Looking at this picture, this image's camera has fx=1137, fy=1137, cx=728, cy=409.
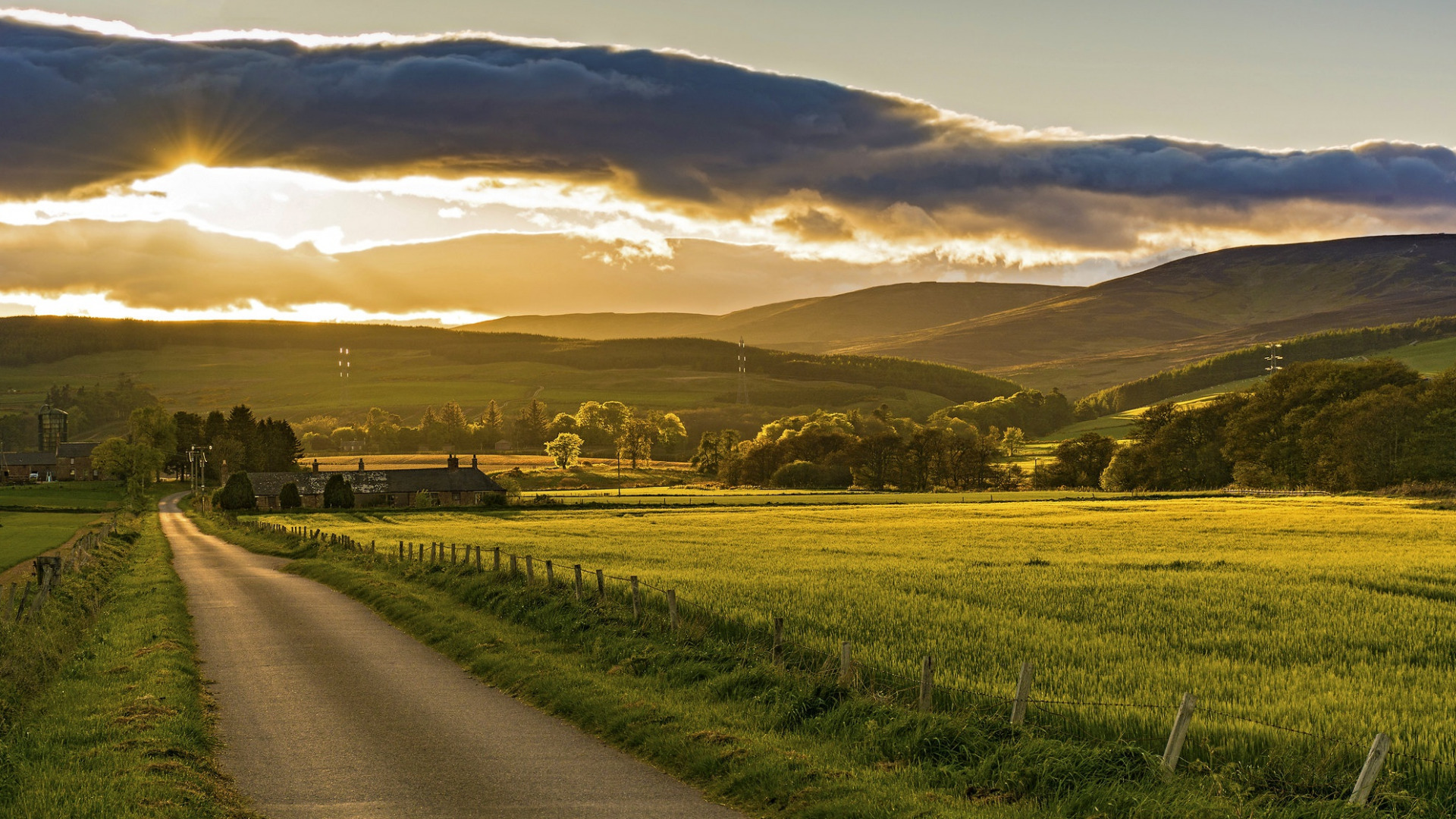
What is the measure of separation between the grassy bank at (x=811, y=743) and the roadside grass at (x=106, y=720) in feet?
17.3

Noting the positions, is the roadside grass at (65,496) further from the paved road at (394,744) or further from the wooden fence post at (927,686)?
the wooden fence post at (927,686)

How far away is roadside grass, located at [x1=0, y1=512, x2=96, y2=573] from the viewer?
61.3 m

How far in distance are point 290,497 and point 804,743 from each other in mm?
118949

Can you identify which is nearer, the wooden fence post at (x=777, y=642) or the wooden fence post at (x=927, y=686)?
the wooden fence post at (x=927, y=686)

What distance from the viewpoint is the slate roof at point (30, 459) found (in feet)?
609

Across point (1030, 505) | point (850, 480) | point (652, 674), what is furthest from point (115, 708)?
point (850, 480)

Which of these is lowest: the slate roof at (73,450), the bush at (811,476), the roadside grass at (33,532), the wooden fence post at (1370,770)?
the bush at (811,476)

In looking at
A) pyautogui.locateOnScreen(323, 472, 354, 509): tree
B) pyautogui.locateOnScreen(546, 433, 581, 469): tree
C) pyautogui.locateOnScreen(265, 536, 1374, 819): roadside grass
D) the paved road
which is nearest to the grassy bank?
pyautogui.locateOnScreen(265, 536, 1374, 819): roadside grass

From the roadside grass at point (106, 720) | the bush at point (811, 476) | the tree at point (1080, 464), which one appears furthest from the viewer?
the bush at point (811, 476)

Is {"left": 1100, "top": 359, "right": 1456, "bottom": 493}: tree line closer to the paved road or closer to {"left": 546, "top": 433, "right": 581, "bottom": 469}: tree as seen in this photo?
{"left": 546, "top": 433, "right": 581, "bottom": 469}: tree

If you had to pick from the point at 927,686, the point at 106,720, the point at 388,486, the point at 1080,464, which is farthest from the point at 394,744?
the point at 1080,464

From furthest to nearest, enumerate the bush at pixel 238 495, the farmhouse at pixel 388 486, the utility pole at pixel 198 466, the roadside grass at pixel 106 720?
1. the utility pole at pixel 198 466
2. the farmhouse at pixel 388 486
3. the bush at pixel 238 495
4. the roadside grass at pixel 106 720

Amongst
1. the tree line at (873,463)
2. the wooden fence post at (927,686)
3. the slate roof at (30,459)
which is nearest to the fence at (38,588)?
the wooden fence post at (927,686)

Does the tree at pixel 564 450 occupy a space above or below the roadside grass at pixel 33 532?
above
